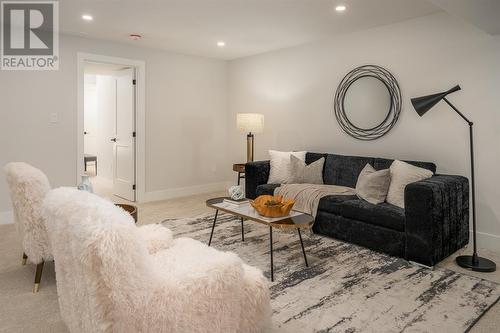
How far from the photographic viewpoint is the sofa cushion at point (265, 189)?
4.34 m

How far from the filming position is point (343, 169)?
434 centimetres

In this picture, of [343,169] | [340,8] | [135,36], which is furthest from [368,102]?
[135,36]

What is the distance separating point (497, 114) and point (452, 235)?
4.21ft

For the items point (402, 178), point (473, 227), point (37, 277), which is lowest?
point (37, 277)

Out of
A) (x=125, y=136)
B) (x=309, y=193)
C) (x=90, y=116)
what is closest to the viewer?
(x=309, y=193)

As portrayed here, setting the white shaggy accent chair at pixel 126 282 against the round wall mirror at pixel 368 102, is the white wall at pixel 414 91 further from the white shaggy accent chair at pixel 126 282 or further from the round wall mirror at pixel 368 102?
the white shaggy accent chair at pixel 126 282

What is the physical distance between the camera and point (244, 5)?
3.51 metres

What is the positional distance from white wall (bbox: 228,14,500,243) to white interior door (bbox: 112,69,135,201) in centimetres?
219

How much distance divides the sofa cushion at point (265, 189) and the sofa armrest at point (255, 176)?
15 cm

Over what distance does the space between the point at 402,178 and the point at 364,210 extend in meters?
0.50

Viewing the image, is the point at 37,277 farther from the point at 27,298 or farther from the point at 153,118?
the point at 153,118

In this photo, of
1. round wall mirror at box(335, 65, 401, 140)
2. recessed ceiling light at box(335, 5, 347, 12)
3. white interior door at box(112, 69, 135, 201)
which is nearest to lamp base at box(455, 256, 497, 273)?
round wall mirror at box(335, 65, 401, 140)

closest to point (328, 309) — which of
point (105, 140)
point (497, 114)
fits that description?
point (497, 114)

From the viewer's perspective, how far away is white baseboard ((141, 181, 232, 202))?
5645mm
